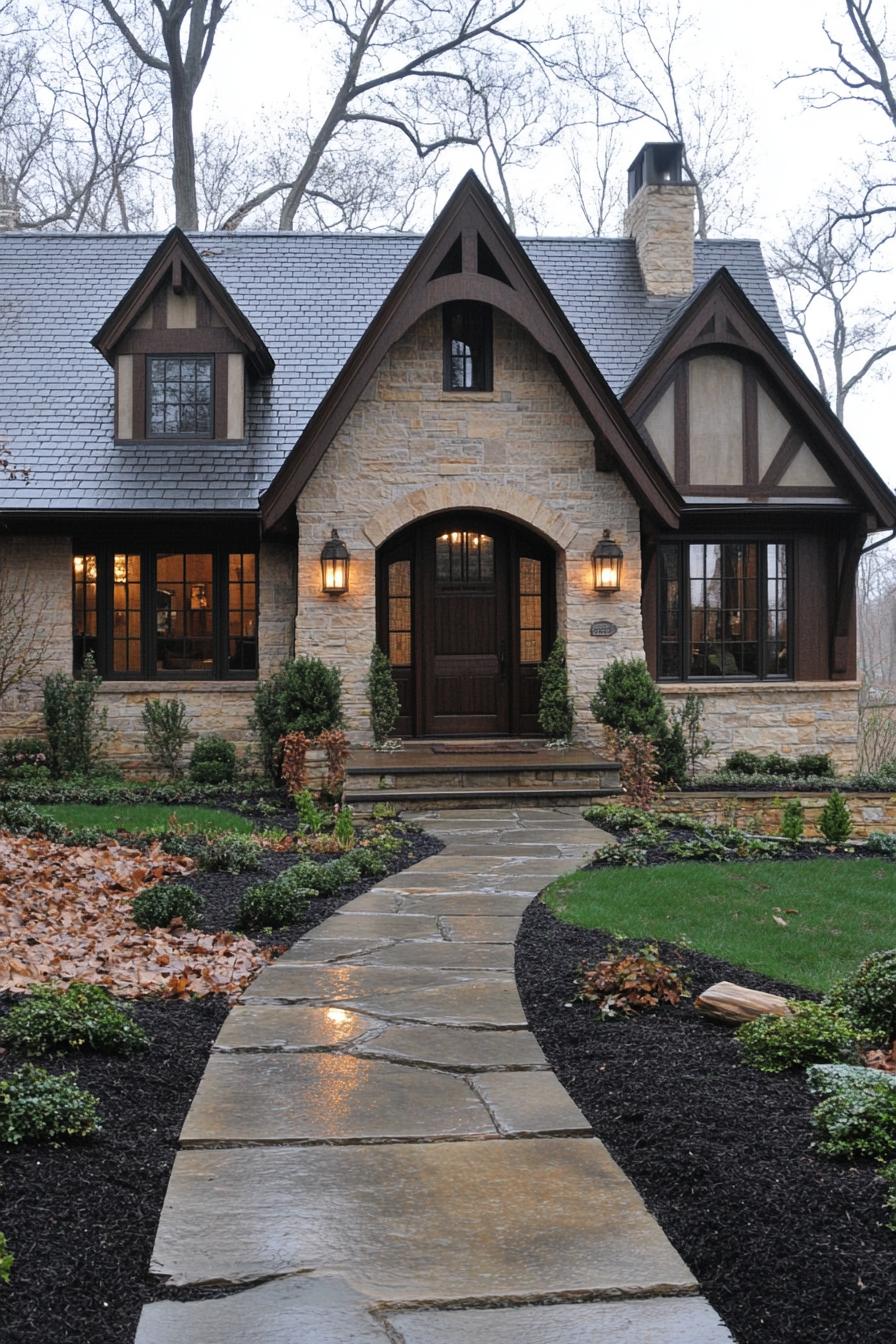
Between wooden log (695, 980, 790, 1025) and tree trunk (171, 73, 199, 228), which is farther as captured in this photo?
tree trunk (171, 73, 199, 228)

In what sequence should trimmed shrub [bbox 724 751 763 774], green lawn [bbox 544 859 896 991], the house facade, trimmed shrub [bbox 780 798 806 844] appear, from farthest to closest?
trimmed shrub [bbox 724 751 763 774], the house facade, trimmed shrub [bbox 780 798 806 844], green lawn [bbox 544 859 896 991]

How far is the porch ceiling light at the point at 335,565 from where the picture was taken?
13.0 metres

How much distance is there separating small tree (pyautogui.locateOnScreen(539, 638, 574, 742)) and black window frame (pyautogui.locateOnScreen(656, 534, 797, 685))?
1.65 metres

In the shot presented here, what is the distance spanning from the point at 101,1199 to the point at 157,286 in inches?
509

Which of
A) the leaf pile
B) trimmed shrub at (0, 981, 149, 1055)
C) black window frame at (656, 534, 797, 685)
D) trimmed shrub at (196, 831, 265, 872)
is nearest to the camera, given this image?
trimmed shrub at (0, 981, 149, 1055)

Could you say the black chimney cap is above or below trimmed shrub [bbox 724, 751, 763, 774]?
above

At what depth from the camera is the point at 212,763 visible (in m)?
13.5

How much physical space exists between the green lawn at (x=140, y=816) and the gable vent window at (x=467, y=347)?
5.48m

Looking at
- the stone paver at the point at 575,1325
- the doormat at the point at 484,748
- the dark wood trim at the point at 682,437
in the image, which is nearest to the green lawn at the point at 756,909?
the stone paver at the point at 575,1325

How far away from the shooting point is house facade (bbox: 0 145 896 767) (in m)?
13.2

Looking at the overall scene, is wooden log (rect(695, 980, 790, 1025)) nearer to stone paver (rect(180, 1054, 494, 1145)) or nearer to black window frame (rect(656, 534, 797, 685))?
stone paver (rect(180, 1054, 494, 1145))

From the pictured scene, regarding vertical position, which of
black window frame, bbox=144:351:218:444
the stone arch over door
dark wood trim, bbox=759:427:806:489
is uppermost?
black window frame, bbox=144:351:218:444

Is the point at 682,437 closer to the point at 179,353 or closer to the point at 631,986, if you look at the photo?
the point at 179,353

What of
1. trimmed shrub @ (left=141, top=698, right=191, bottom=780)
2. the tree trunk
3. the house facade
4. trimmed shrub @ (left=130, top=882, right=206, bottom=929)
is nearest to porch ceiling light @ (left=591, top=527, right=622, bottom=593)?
the house facade
